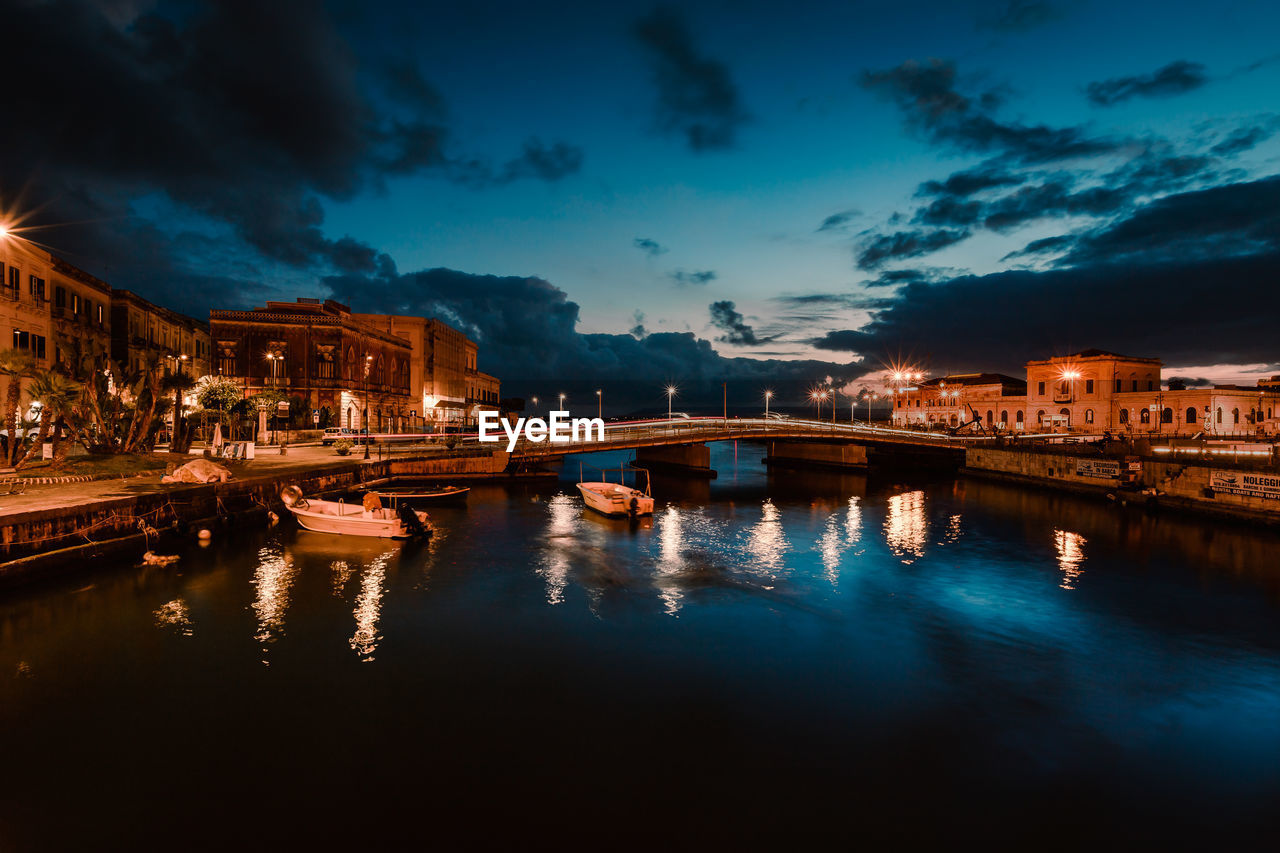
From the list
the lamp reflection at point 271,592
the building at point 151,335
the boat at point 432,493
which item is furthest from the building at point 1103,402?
the building at point 151,335

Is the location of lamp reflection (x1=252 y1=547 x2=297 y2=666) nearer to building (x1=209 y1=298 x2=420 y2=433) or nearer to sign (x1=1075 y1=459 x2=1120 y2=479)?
building (x1=209 y1=298 x2=420 y2=433)

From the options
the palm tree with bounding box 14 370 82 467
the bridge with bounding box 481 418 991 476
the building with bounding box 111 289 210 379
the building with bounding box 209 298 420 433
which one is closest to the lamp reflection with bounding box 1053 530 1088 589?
the bridge with bounding box 481 418 991 476

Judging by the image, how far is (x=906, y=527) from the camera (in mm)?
45031

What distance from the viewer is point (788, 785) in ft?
42.9

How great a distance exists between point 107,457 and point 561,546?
30006 millimetres

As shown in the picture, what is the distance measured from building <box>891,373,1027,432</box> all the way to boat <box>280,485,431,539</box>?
102m

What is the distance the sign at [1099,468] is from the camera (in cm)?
5388

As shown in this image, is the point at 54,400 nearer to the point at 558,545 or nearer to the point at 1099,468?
the point at 558,545

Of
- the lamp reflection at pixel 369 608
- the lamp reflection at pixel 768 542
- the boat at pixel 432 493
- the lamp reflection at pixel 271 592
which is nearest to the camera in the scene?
the lamp reflection at pixel 369 608

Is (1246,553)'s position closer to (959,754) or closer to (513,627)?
(959,754)

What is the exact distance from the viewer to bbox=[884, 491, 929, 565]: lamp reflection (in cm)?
3712

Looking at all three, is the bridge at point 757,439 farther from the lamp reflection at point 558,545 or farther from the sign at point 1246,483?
the sign at point 1246,483

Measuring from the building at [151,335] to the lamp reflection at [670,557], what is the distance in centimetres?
4701

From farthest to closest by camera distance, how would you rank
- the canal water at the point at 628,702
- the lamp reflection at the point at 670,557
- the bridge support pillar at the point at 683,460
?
the bridge support pillar at the point at 683,460 < the lamp reflection at the point at 670,557 < the canal water at the point at 628,702
